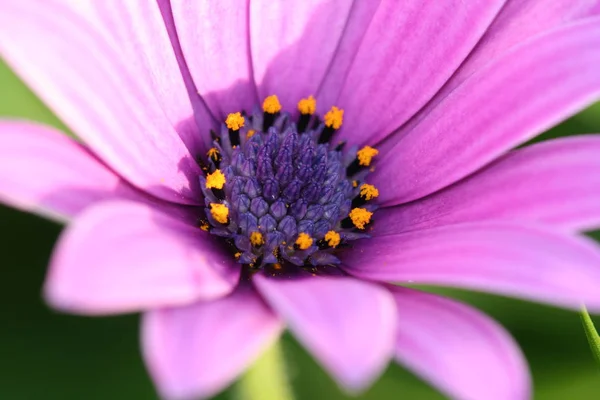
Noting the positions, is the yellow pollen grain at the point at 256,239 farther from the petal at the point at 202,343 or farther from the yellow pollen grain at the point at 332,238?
the petal at the point at 202,343

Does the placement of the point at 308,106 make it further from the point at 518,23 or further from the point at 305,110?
Answer: the point at 518,23

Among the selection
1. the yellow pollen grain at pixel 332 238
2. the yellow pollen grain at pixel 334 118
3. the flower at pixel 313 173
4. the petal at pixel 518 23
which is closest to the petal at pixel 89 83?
the flower at pixel 313 173

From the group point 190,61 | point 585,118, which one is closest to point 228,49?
point 190,61

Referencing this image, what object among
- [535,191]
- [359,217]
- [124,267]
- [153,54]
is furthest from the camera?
[359,217]

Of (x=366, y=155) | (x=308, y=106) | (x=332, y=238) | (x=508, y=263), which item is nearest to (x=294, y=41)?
(x=308, y=106)

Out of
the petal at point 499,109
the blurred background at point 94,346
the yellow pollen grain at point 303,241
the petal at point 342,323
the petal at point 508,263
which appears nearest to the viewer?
the petal at point 342,323
